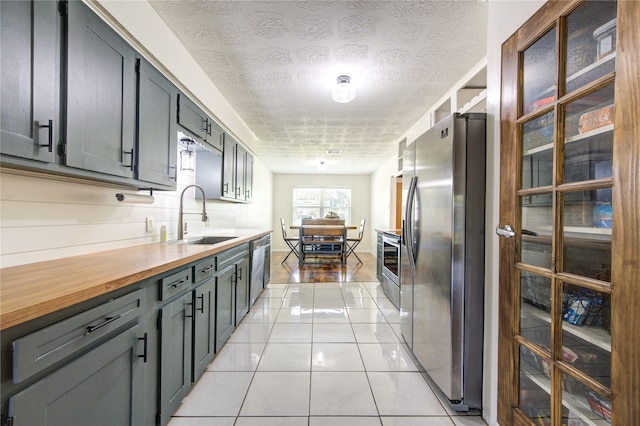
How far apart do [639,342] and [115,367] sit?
1.73m

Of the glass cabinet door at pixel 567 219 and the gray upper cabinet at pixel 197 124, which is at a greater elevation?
the gray upper cabinet at pixel 197 124

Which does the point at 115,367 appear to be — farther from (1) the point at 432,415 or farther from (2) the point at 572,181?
(2) the point at 572,181

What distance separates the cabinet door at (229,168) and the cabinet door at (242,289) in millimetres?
927

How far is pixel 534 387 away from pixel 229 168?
3258 mm

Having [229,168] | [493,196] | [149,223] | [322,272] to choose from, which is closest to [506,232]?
[493,196]

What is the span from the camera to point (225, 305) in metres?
2.19

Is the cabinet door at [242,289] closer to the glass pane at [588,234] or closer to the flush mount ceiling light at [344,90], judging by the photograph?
the flush mount ceiling light at [344,90]

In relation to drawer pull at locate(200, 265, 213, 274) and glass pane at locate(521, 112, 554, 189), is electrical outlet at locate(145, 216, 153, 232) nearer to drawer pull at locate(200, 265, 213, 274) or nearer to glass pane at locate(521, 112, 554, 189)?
drawer pull at locate(200, 265, 213, 274)

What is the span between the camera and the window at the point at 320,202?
8.39 m

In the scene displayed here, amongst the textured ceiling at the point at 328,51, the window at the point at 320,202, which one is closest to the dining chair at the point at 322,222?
the window at the point at 320,202

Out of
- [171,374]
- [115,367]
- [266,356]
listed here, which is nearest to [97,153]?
[115,367]

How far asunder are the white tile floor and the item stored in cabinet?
1.58 m

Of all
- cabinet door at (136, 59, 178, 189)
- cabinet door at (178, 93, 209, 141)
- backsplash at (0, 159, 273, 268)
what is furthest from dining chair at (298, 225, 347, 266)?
cabinet door at (136, 59, 178, 189)

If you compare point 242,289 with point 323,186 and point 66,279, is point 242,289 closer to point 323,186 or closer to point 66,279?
point 66,279
